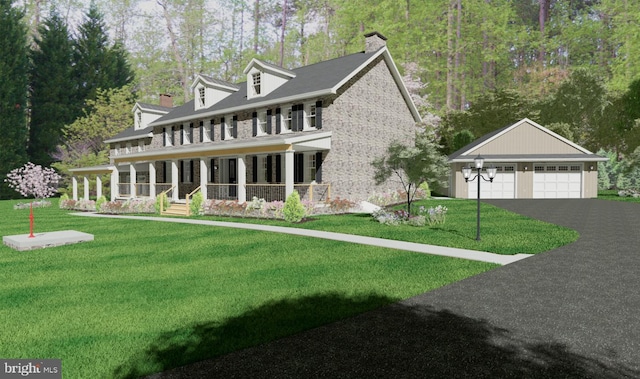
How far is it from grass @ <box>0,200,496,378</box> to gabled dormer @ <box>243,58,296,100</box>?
14367 millimetres

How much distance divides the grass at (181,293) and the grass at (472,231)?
86.7 inches

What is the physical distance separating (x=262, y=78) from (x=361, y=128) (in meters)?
7.10

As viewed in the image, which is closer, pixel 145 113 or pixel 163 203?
pixel 163 203

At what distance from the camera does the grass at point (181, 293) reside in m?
4.58

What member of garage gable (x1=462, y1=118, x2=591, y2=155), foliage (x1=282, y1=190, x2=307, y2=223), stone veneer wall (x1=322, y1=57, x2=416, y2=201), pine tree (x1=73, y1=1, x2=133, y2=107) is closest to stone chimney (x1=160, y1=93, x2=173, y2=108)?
pine tree (x1=73, y1=1, x2=133, y2=107)

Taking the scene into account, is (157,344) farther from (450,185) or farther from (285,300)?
(450,185)

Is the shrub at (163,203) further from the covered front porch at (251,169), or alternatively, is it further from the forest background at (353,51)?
the forest background at (353,51)

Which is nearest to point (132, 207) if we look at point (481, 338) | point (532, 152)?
point (481, 338)

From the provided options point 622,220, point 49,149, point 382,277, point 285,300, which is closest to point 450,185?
point 622,220

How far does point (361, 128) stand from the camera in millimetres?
22922

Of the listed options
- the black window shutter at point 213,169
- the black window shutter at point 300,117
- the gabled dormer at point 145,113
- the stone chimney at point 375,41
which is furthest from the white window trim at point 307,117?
the gabled dormer at point 145,113

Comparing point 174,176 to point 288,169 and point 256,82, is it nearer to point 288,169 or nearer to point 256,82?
point 256,82

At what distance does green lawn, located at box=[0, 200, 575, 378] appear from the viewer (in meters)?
4.59

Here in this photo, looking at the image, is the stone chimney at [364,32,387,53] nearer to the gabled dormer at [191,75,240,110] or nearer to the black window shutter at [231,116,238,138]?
the black window shutter at [231,116,238,138]
